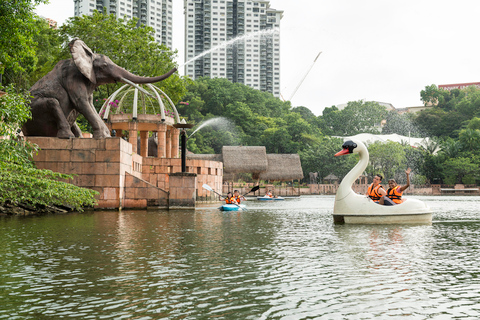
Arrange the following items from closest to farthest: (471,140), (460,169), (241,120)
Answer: (460,169), (471,140), (241,120)

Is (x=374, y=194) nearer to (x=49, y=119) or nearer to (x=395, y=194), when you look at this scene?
(x=395, y=194)

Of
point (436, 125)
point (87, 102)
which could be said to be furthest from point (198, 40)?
point (87, 102)

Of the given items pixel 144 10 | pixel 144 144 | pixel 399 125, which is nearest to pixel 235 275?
pixel 144 144

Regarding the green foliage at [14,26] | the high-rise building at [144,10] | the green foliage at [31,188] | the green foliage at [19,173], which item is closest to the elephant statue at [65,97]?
the green foliage at [14,26]

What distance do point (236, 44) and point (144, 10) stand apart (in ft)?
85.1

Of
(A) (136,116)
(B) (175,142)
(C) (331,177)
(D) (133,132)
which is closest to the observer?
(A) (136,116)

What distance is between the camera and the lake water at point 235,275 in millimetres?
5570

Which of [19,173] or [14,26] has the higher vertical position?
[14,26]

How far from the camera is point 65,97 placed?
21.1 m

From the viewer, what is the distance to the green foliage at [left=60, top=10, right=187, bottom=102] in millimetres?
35969

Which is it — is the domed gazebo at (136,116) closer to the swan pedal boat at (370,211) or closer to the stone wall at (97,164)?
the stone wall at (97,164)

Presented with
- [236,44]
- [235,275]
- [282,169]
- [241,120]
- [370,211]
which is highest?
[236,44]

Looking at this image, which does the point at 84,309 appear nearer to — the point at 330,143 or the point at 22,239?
the point at 22,239

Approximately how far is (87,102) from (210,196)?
1879cm
